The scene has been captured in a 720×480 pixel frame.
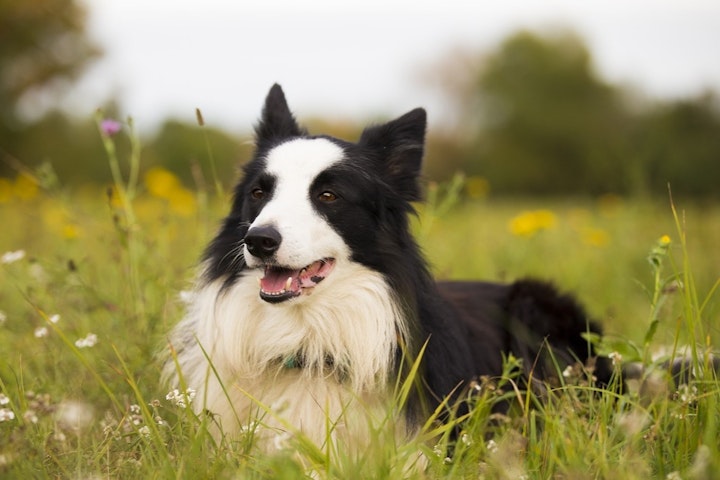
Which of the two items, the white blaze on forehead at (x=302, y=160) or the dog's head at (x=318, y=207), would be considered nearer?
the dog's head at (x=318, y=207)

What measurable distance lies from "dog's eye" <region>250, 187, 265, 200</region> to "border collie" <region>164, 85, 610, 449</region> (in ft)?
0.03

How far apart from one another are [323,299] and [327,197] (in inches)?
18.2

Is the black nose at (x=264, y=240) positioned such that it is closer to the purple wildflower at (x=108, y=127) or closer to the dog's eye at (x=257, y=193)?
the dog's eye at (x=257, y=193)

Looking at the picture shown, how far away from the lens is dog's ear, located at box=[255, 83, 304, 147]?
11.8 ft

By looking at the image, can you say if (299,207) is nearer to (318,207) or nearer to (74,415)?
(318,207)

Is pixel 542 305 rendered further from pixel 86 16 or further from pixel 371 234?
pixel 86 16

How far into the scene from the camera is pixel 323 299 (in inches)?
122

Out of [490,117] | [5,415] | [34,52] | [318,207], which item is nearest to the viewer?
[5,415]

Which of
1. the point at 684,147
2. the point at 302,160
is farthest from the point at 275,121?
the point at 684,147

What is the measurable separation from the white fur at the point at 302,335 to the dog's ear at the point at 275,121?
37cm

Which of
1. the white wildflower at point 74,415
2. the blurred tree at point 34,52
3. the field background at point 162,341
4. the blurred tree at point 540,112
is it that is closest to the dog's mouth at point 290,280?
the field background at point 162,341

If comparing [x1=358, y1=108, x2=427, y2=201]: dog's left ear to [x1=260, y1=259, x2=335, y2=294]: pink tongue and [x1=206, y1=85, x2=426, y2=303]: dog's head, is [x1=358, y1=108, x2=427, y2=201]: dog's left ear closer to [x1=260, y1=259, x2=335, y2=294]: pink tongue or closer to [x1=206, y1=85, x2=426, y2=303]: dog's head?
[x1=206, y1=85, x2=426, y2=303]: dog's head

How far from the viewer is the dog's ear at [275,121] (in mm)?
3590

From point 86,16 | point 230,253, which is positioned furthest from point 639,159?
point 86,16
